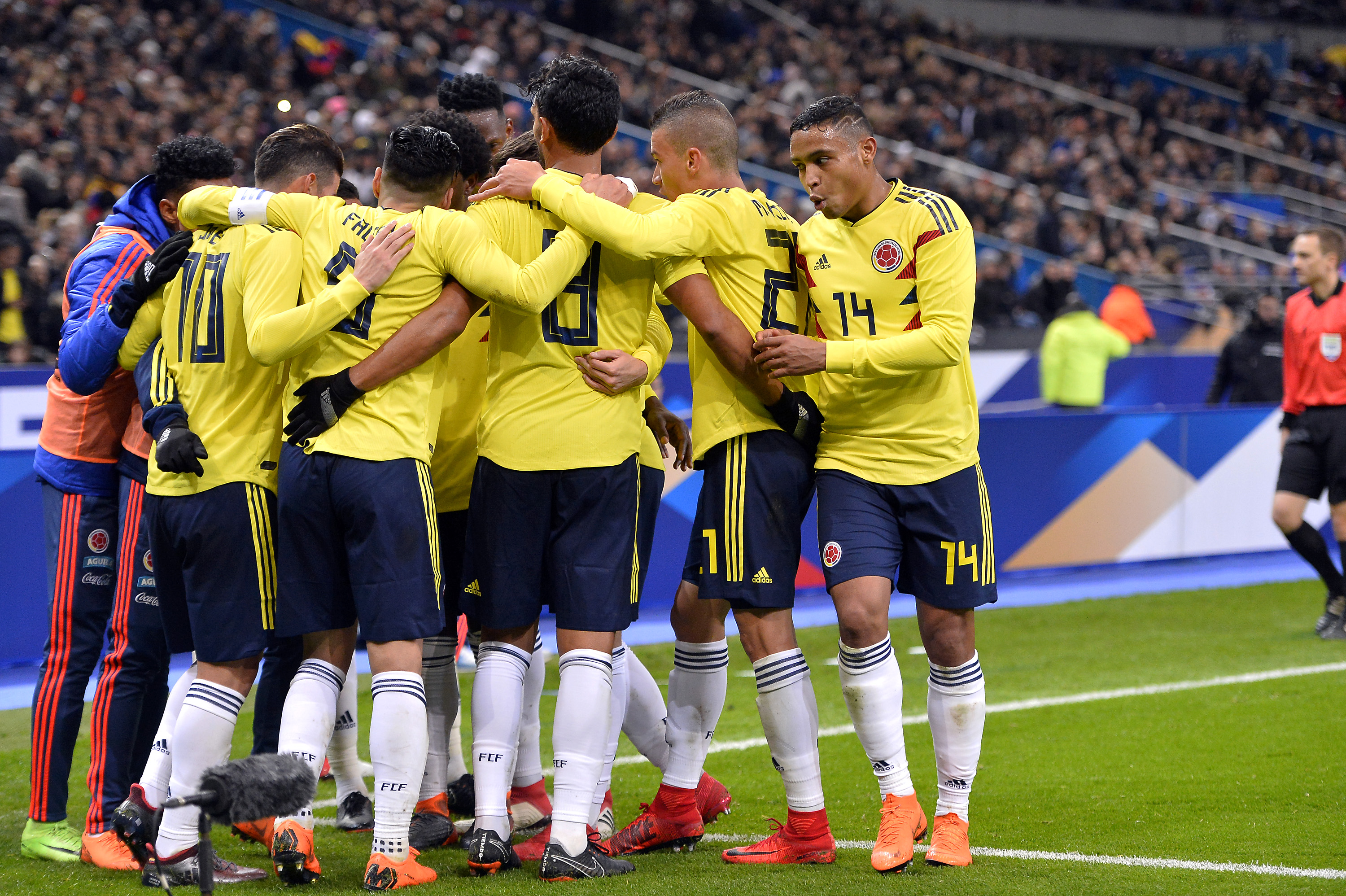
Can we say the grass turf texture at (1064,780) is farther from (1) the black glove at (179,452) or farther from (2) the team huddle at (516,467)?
(1) the black glove at (179,452)

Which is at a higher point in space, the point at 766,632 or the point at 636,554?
the point at 636,554

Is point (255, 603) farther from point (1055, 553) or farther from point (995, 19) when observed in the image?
point (995, 19)

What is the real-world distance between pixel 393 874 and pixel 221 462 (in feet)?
4.38

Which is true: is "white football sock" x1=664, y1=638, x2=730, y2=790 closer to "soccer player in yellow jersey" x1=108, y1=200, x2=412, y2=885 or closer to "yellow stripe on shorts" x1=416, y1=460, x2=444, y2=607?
"yellow stripe on shorts" x1=416, y1=460, x2=444, y2=607

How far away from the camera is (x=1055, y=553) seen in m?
11.1

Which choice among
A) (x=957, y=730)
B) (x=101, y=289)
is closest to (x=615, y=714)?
(x=957, y=730)

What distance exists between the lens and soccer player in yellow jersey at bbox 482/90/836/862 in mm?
4305

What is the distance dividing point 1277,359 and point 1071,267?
5934mm

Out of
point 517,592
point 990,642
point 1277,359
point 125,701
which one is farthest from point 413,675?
point 1277,359

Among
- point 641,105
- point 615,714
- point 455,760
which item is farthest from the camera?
point 641,105

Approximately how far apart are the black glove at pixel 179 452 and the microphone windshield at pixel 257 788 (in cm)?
134

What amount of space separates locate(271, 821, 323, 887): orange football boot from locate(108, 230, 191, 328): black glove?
1.69 meters

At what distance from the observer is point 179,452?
13.2 feet

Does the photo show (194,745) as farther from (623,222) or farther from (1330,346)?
(1330,346)
